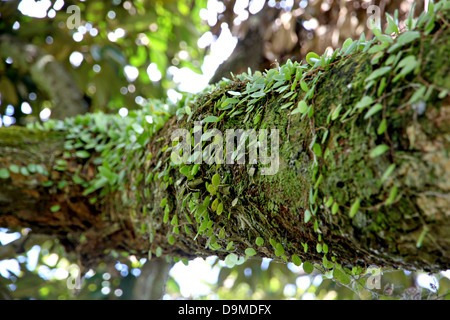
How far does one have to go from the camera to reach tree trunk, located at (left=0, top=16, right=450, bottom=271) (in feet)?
2.25

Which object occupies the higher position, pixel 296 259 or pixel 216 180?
pixel 216 180

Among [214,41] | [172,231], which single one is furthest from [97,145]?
[214,41]

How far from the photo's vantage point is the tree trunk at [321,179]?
69cm

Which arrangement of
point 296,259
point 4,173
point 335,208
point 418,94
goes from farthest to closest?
1. point 4,173
2. point 296,259
3. point 335,208
4. point 418,94

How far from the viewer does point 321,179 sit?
32.1 inches

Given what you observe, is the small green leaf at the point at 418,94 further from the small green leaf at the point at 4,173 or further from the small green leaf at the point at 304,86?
the small green leaf at the point at 4,173

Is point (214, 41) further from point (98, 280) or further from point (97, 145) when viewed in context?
point (98, 280)

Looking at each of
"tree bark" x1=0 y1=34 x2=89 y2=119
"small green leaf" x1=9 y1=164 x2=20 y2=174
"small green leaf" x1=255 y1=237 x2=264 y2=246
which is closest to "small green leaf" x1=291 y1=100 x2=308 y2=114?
"small green leaf" x1=255 y1=237 x2=264 y2=246

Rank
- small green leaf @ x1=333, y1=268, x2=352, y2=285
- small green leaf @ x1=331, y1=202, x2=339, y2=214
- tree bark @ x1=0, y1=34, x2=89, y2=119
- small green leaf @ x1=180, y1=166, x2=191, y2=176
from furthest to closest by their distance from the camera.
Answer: tree bark @ x1=0, y1=34, x2=89, y2=119 → small green leaf @ x1=180, y1=166, x2=191, y2=176 → small green leaf @ x1=333, y1=268, x2=352, y2=285 → small green leaf @ x1=331, y1=202, x2=339, y2=214

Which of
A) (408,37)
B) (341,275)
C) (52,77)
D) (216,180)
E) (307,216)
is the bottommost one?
(341,275)

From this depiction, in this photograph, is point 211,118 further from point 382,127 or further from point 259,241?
point 382,127

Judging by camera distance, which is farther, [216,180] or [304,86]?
[216,180]

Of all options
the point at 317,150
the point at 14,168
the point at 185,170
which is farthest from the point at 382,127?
the point at 14,168

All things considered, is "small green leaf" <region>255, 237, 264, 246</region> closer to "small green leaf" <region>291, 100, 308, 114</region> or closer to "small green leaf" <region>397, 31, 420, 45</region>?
"small green leaf" <region>291, 100, 308, 114</region>
